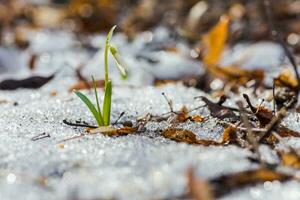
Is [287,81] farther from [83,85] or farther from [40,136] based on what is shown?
[40,136]

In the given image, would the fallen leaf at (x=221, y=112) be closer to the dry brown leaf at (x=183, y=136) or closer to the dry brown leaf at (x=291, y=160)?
the dry brown leaf at (x=183, y=136)

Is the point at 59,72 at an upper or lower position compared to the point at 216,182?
upper

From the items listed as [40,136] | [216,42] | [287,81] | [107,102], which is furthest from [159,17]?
[40,136]

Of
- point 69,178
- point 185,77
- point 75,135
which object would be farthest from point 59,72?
point 69,178

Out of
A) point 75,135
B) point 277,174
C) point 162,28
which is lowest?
point 277,174

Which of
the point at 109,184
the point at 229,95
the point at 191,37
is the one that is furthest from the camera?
the point at 191,37

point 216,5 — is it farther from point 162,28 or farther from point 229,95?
point 229,95
